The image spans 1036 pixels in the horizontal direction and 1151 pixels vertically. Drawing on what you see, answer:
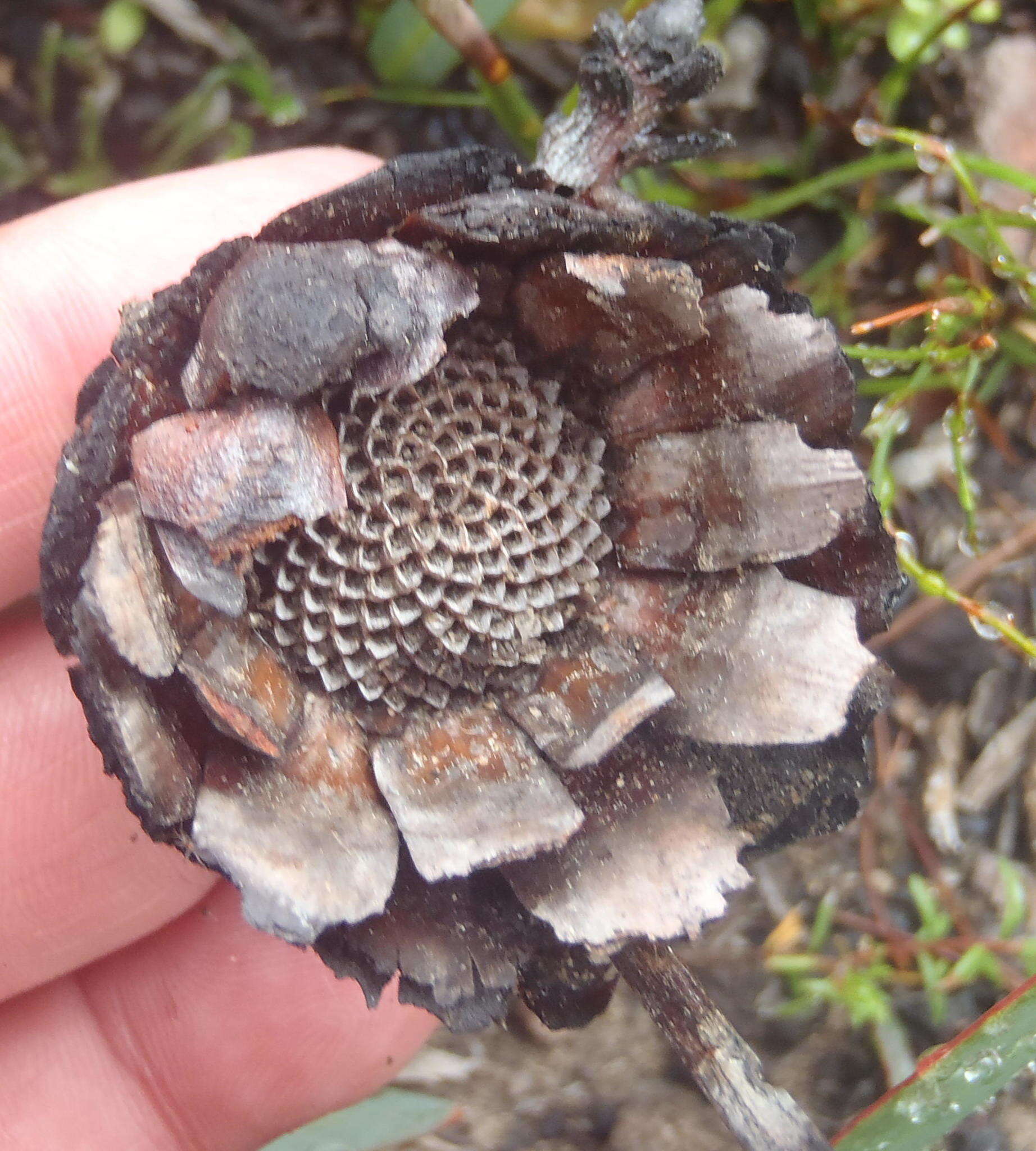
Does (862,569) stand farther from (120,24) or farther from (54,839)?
(120,24)

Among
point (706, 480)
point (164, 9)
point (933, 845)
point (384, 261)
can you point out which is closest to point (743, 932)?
point (933, 845)

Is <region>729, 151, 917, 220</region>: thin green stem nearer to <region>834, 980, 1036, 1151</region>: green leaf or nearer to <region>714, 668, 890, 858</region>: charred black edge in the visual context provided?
<region>714, 668, 890, 858</region>: charred black edge

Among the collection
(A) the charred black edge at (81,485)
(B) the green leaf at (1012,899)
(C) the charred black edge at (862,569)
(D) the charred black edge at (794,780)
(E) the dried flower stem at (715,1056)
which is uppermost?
(A) the charred black edge at (81,485)

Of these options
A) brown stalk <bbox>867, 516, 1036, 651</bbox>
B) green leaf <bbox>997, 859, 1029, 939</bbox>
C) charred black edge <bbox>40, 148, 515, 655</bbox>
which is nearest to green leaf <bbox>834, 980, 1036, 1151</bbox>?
green leaf <bbox>997, 859, 1029, 939</bbox>

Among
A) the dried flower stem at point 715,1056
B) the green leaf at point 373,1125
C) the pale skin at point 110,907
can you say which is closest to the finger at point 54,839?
the pale skin at point 110,907

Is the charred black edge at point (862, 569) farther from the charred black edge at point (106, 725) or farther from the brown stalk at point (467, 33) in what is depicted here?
the brown stalk at point (467, 33)

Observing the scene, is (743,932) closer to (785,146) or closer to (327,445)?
(327,445)
